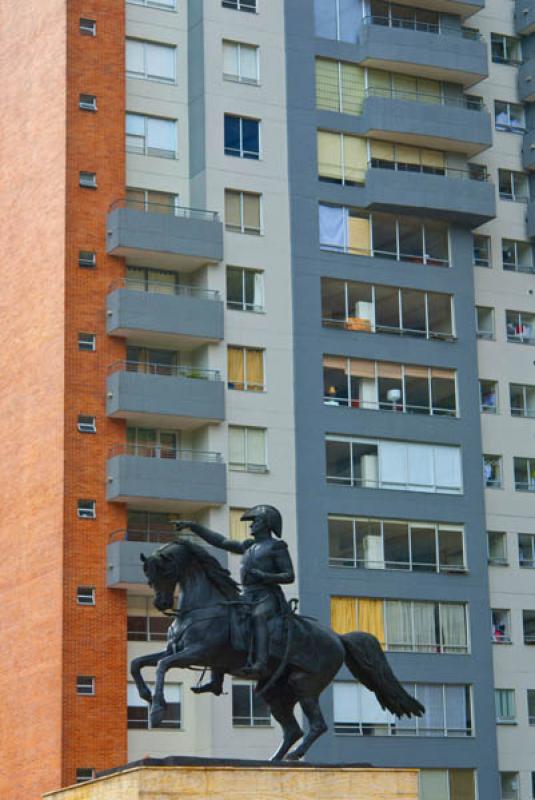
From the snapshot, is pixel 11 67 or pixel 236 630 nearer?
pixel 236 630

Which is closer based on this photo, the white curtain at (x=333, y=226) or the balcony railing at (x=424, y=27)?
the white curtain at (x=333, y=226)

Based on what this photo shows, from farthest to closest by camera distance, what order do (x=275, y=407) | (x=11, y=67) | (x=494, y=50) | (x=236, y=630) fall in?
(x=494, y=50), (x=11, y=67), (x=275, y=407), (x=236, y=630)

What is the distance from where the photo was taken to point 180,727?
234 feet

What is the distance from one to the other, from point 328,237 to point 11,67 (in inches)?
656

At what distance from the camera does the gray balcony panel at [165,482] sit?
71250mm

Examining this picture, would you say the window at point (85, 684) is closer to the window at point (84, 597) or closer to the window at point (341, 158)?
the window at point (84, 597)

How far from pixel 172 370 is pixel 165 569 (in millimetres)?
37833

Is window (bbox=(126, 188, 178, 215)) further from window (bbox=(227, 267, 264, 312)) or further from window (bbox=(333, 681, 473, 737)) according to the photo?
window (bbox=(333, 681, 473, 737))

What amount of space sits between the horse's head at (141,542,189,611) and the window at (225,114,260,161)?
4099cm

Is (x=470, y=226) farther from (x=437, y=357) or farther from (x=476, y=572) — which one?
(x=476, y=572)

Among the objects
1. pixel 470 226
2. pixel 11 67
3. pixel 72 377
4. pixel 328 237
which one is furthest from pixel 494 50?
pixel 72 377

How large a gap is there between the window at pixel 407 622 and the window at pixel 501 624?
83.6 inches

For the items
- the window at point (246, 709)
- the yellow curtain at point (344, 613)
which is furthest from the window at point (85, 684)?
the yellow curtain at point (344, 613)

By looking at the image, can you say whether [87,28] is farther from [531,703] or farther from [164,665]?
[164,665]
